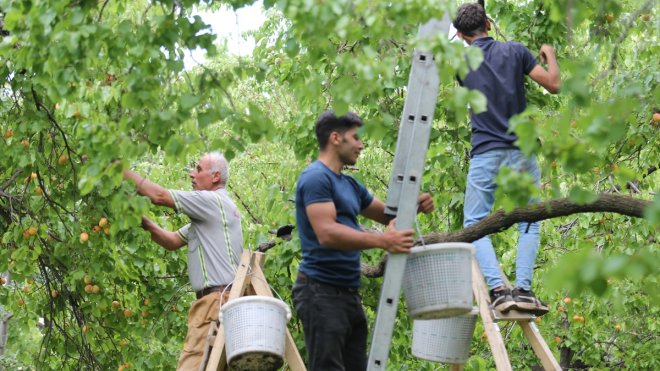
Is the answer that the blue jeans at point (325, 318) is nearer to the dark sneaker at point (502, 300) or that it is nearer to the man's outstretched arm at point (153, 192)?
the dark sneaker at point (502, 300)

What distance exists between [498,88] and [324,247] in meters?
1.57

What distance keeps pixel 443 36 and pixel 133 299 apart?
591cm

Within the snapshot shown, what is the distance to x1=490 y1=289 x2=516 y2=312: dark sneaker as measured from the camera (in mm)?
6184

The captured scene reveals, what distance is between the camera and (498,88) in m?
6.59

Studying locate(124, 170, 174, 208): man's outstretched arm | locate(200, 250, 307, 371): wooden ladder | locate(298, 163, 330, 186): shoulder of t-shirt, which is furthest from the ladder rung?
locate(124, 170, 174, 208): man's outstretched arm

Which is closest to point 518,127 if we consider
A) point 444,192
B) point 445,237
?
point 445,237

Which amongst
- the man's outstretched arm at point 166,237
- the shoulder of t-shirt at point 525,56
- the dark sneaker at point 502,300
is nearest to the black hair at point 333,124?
the dark sneaker at point 502,300

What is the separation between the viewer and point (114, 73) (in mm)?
7566

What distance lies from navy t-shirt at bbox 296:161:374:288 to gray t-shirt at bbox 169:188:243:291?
1447 millimetres

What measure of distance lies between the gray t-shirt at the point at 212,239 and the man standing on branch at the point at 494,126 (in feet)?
4.53

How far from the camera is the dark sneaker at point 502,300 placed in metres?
6.18

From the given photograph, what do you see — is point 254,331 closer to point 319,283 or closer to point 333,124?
point 319,283

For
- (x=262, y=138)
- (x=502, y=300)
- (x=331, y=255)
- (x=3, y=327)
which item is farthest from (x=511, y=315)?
(x=3, y=327)

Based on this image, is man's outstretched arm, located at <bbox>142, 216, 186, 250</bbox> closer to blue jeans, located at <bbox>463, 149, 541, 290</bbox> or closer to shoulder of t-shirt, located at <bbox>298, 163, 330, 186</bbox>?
blue jeans, located at <bbox>463, 149, 541, 290</bbox>
